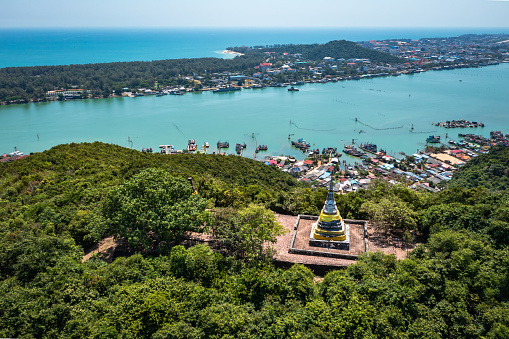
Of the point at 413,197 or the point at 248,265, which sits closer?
the point at 248,265

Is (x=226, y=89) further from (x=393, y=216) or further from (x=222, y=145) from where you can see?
(x=393, y=216)

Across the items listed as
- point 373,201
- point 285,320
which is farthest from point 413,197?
point 285,320

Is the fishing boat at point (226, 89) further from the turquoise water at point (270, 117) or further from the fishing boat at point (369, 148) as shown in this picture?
the fishing boat at point (369, 148)

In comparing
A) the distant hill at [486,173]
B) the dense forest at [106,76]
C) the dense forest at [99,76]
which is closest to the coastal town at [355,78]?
the dense forest at [106,76]

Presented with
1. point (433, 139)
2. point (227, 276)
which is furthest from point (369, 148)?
point (227, 276)

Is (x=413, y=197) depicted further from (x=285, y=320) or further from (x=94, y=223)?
(x=94, y=223)

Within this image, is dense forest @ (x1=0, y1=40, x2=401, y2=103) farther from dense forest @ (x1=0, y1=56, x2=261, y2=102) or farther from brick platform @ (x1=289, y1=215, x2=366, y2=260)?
brick platform @ (x1=289, y1=215, x2=366, y2=260)
